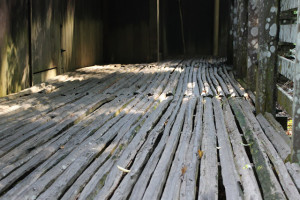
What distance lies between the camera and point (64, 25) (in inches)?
378

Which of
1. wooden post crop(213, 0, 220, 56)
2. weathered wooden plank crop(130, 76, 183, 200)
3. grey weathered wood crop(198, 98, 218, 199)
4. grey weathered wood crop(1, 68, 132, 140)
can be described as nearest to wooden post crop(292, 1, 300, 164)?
grey weathered wood crop(198, 98, 218, 199)

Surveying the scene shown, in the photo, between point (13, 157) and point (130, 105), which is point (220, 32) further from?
point (13, 157)

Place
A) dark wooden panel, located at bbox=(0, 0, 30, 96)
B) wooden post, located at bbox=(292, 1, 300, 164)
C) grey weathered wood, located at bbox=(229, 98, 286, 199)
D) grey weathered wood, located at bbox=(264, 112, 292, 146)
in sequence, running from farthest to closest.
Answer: dark wooden panel, located at bbox=(0, 0, 30, 96) < grey weathered wood, located at bbox=(264, 112, 292, 146) < wooden post, located at bbox=(292, 1, 300, 164) < grey weathered wood, located at bbox=(229, 98, 286, 199)

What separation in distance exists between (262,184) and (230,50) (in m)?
9.75

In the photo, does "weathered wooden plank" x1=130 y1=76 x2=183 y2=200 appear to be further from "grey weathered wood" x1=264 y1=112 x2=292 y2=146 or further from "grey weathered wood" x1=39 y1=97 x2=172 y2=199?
"grey weathered wood" x1=264 y1=112 x2=292 y2=146

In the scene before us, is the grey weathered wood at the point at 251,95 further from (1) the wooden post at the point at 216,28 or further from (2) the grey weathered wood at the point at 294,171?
(1) the wooden post at the point at 216,28

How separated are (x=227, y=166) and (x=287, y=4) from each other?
1.95m

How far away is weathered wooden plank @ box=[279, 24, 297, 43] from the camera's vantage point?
3762mm

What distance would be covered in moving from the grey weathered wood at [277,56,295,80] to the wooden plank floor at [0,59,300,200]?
1.65 feet

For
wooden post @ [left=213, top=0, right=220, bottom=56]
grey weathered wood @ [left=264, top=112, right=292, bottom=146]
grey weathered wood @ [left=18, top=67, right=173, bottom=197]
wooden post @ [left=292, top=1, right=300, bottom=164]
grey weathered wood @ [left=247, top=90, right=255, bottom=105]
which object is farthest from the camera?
wooden post @ [left=213, top=0, right=220, bottom=56]

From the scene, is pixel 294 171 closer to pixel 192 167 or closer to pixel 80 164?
pixel 192 167

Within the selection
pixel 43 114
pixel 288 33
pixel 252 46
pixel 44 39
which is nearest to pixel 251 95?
pixel 252 46

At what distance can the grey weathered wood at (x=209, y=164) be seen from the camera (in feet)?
8.37

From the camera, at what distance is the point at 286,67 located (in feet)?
13.5
